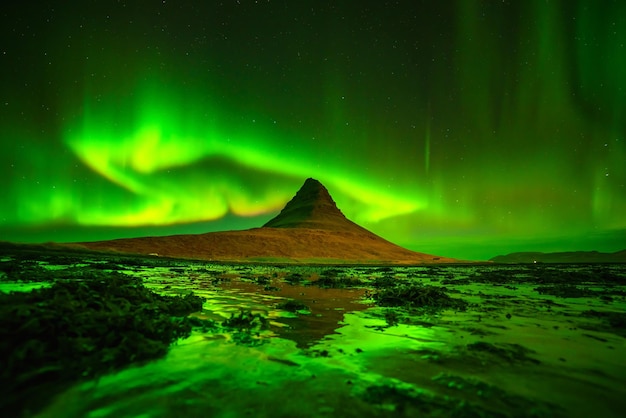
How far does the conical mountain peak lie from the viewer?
424ft

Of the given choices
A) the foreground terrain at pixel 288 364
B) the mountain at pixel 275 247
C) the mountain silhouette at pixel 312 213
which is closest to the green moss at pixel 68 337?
the foreground terrain at pixel 288 364

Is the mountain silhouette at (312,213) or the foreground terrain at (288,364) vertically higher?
the mountain silhouette at (312,213)

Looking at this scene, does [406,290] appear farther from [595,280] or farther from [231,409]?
[595,280]

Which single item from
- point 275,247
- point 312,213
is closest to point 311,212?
point 312,213

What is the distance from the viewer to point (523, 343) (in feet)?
20.4

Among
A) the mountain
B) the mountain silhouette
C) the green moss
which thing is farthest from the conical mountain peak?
the green moss

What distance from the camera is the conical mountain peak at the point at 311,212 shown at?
129087 mm

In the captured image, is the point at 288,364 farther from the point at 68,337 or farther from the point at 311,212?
the point at 311,212

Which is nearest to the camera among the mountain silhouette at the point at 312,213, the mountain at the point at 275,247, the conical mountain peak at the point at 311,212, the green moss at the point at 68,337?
the green moss at the point at 68,337

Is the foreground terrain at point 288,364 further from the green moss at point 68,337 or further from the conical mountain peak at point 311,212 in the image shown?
the conical mountain peak at point 311,212

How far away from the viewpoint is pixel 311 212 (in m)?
140

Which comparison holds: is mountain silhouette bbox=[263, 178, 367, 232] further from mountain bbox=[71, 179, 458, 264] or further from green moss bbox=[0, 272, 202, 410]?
green moss bbox=[0, 272, 202, 410]

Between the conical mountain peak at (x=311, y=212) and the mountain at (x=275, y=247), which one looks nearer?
the mountain at (x=275, y=247)

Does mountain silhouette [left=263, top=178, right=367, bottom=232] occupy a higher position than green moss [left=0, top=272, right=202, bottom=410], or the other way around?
mountain silhouette [left=263, top=178, right=367, bottom=232]
